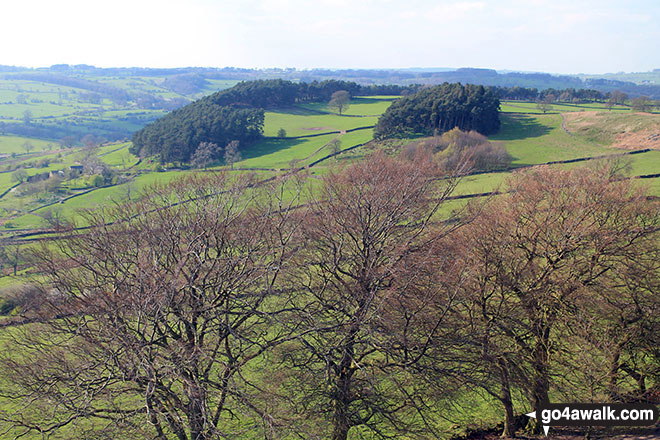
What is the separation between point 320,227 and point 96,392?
26.9ft

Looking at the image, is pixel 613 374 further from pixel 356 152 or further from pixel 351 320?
pixel 356 152

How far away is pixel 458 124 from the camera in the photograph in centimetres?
7244

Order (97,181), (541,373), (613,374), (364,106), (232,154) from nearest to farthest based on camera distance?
(613,374)
(541,373)
(97,181)
(232,154)
(364,106)

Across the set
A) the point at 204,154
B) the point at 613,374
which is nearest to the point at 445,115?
the point at 204,154

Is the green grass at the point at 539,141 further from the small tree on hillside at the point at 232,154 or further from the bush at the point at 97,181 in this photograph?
the bush at the point at 97,181

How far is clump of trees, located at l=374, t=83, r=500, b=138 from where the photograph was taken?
71.2 m

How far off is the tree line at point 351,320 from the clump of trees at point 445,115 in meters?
59.3

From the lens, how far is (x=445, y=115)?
7112 cm

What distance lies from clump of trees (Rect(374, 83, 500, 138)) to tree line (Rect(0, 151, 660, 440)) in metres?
59.3

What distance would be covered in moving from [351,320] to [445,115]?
6698cm

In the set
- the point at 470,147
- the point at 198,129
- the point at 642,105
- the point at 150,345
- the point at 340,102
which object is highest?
the point at 340,102

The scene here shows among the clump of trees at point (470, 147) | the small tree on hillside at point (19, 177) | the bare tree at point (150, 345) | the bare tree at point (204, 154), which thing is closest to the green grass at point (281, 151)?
the bare tree at point (204, 154)

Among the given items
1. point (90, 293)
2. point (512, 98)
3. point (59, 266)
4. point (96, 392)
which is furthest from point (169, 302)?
point (512, 98)

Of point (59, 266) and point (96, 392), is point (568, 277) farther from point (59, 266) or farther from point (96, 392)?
point (59, 266)
